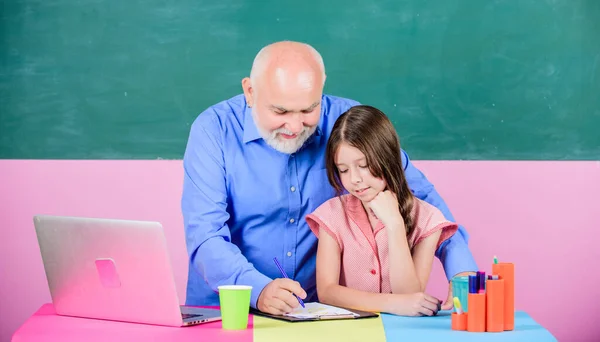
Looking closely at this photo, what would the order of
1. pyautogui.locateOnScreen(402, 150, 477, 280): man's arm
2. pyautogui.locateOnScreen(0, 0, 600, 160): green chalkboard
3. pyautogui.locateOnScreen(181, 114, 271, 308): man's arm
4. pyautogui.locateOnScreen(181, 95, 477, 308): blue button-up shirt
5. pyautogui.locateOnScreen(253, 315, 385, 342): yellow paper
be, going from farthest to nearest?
pyautogui.locateOnScreen(0, 0, 600, 160): green chalkboard
pyautogui.locateOnScreen(181, 95, 477, 308): blue button-up shirt
pyautogui.locateOnScreen(402, 150, 477, 280): man's arm
pyautogui.locateOnScreen(181, 114, 271, 308): man's arm
pyautogui.locateOnScreen(253, 315, 385, 342): yellow paper

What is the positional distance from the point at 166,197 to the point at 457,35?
1.30 m

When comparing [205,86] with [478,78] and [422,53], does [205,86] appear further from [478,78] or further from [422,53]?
[478,78]

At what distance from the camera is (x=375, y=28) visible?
11.2 ft

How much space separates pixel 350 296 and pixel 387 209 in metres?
0.26

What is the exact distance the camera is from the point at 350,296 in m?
2.11

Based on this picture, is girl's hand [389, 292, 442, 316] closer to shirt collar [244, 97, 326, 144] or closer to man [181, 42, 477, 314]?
man [181, 42, 477, 314]

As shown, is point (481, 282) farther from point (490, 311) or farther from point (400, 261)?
point (400, 261)

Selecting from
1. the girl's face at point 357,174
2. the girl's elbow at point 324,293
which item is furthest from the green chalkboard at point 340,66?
the girl's elbow at point 324,293

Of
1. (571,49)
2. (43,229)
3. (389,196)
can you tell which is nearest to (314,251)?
(389,196)

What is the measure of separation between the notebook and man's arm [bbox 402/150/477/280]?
1.22 ft

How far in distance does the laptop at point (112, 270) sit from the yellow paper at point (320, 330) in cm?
15

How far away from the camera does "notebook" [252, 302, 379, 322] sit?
6.31 feet

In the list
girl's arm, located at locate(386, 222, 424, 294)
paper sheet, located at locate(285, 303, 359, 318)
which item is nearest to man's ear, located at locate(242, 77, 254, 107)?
girl's arm, located at locate(386, 222, 424, 294)

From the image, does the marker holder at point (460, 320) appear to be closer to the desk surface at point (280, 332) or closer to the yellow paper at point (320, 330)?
the desk surface at point (280, 332)
